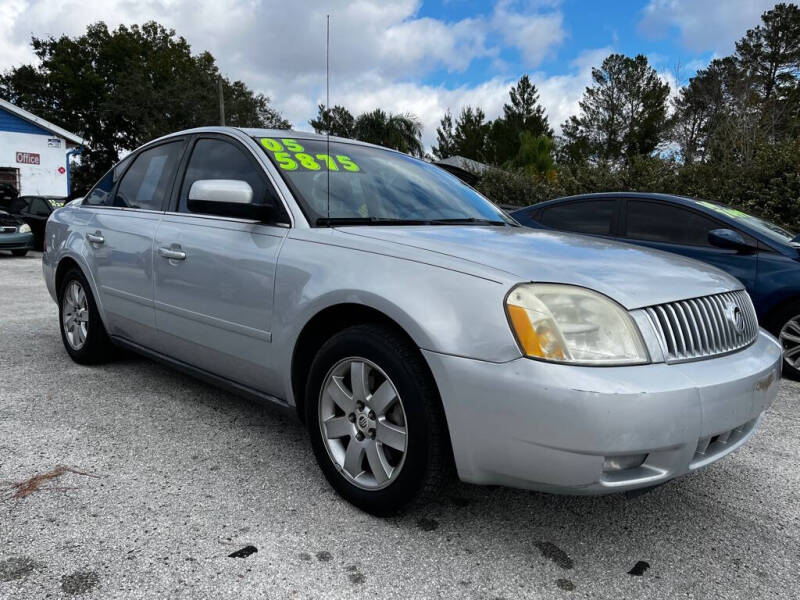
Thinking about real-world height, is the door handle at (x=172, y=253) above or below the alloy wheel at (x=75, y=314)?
above

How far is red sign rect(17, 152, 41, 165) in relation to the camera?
2202 cm

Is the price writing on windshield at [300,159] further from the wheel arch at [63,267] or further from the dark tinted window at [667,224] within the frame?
the dark tinted window at [667,224]

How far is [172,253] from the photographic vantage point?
321 centimetres

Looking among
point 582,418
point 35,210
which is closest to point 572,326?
point 582,418

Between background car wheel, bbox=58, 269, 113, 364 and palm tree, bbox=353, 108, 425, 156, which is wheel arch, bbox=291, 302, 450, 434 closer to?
background car wheel, bbox=58, 269, 113, 364

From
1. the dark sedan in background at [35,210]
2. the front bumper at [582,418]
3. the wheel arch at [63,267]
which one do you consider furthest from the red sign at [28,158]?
the front bumper at [582,418]

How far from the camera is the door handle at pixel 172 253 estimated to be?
315 centimetres

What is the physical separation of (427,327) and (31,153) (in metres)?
24.5

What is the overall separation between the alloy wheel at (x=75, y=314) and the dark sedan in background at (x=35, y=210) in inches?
471

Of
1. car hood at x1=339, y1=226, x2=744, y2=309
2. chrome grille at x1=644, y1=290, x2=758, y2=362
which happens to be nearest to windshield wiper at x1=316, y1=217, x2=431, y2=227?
car hood at x1=339, y1=226, x2=744, y2=309

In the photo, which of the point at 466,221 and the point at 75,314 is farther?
the point at 75,314

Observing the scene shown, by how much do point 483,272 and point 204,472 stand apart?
1533mm

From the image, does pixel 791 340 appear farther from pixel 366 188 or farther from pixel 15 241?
pixel 15 241

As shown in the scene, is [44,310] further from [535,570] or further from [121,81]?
[121,81]
